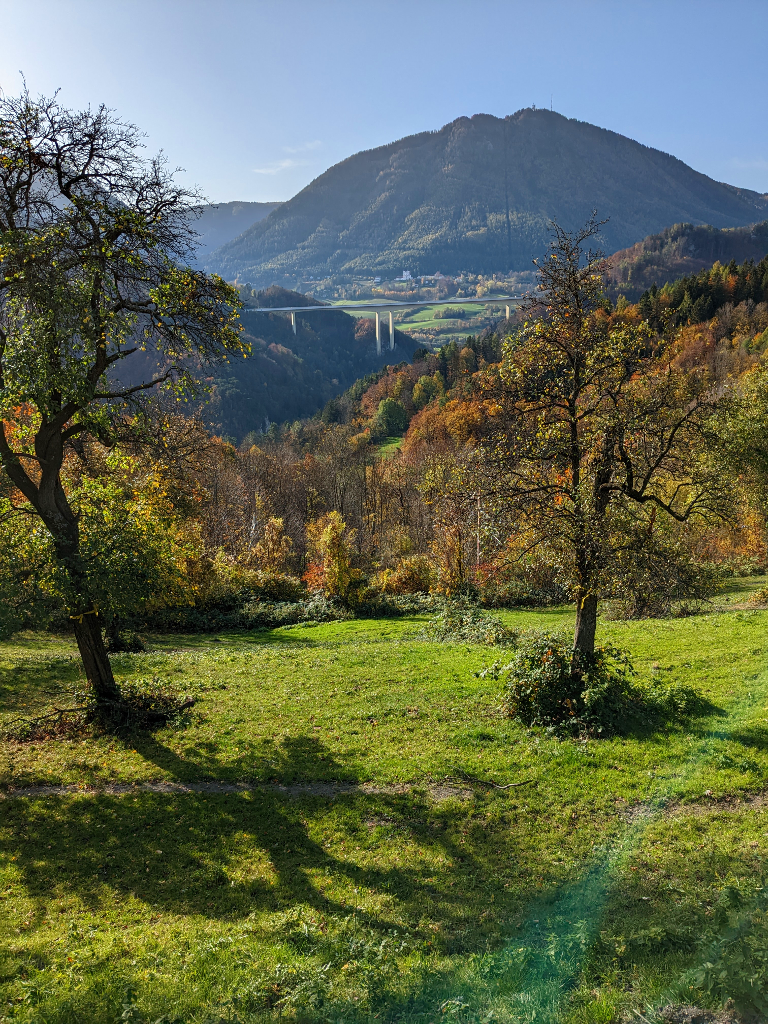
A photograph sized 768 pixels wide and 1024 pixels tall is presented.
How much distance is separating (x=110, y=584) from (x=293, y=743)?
5243 mm

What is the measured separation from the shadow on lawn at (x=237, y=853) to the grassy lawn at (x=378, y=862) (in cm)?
4

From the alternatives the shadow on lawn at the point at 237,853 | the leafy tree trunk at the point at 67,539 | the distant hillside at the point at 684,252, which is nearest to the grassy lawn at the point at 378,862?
the shadow on lawn at the point at 237,853

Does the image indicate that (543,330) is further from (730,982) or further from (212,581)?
(212,581)

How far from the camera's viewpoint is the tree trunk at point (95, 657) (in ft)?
40.0

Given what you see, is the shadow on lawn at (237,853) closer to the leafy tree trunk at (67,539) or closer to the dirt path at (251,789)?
the dirt path at (251,789)

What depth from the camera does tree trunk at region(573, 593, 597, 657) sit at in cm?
1270

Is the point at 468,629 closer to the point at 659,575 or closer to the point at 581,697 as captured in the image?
the point at 581,697

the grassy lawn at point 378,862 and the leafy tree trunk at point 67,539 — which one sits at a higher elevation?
the leafy tree trunk at point 67,539

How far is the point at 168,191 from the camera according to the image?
11758mm

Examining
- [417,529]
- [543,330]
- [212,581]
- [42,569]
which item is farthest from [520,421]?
[417,529]

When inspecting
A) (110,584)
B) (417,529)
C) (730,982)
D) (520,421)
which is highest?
(520,421)

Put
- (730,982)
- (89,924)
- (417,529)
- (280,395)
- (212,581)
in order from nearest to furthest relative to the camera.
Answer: (730,982)
(89,924)
(212,581)
(417,529)
(280,395)

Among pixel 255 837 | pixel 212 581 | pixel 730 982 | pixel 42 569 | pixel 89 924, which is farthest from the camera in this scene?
pixel 212 581

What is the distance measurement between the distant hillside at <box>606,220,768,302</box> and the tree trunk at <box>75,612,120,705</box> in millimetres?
151436
